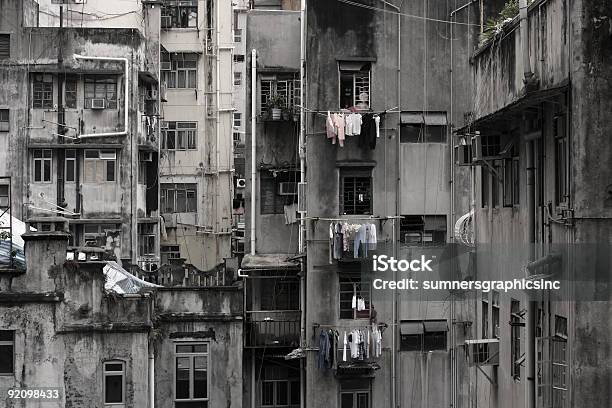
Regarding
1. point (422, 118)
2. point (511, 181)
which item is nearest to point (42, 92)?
point (422, 118)

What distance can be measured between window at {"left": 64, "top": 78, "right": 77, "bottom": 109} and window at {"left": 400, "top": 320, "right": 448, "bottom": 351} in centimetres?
1199

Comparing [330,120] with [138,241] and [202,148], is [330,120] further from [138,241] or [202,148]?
[202,148]

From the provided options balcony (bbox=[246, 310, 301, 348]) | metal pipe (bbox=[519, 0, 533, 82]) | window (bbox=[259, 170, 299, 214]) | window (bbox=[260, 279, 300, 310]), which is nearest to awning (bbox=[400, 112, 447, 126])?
window (bbox=[259, 170, 299, 214])

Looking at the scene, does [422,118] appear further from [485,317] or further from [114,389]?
[114,389]

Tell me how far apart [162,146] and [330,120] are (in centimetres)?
1243

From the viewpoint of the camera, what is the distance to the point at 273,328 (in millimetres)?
29703

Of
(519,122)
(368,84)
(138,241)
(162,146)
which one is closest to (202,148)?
(162,146)

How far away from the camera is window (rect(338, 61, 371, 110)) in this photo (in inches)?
1098

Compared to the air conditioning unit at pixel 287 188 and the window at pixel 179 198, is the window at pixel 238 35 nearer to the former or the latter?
the window at pixel 179 198

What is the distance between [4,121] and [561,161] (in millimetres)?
22101

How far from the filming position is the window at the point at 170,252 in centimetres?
3775

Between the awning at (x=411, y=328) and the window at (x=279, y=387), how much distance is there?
379 cm

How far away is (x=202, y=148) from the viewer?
1527 inches

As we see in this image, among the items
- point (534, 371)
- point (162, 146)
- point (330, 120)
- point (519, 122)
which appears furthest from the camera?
point (162, 146)
